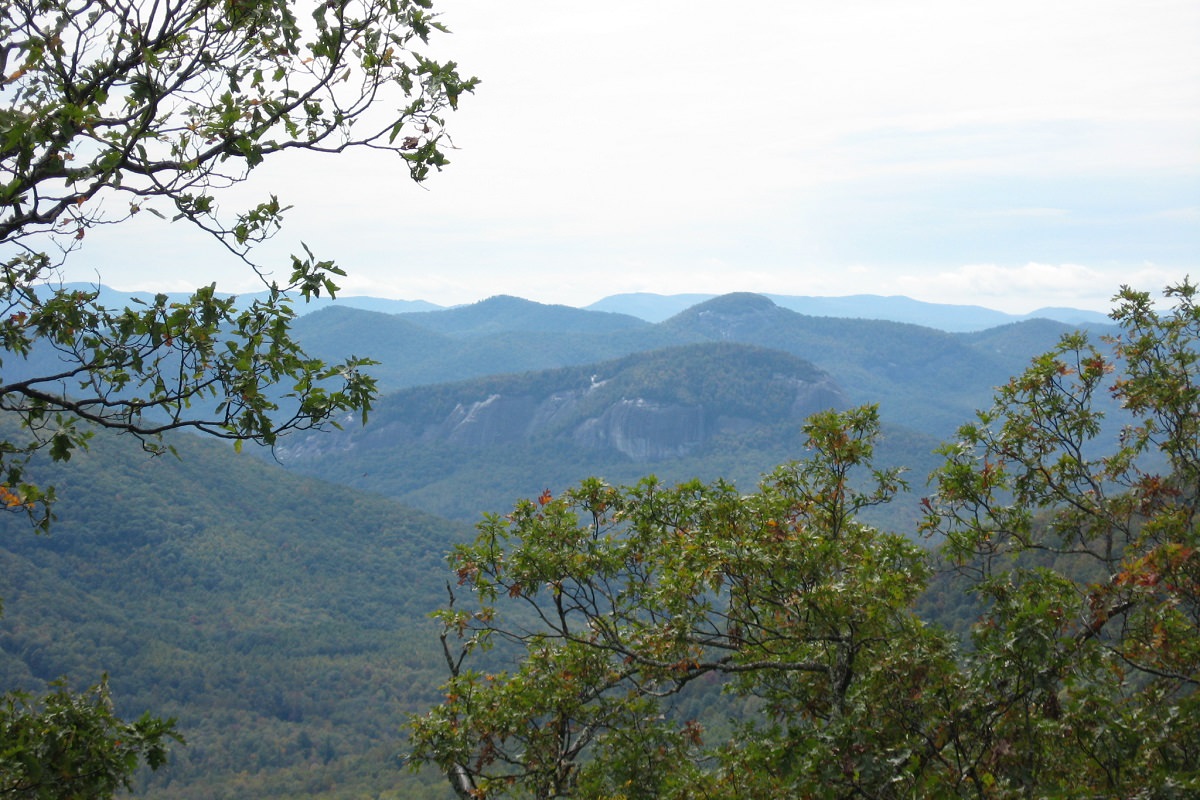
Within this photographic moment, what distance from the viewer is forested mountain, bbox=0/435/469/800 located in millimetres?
67562

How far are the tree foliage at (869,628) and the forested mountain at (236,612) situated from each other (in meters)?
53.4

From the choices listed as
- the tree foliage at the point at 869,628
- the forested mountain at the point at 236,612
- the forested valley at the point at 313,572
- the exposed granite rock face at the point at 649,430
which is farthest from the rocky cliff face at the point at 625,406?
the tree foliage at the point at 869,628

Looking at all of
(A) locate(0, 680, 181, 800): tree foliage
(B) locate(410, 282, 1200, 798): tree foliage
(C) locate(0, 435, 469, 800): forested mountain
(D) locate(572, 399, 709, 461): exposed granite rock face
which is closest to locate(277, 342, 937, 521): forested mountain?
(D) locate(572, 399, 709, 461): exposed granite rock face

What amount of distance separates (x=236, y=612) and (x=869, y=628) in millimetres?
99060

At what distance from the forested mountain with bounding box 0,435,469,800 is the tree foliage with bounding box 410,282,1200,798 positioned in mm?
53412

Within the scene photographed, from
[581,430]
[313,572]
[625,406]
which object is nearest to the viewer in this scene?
[313,572]

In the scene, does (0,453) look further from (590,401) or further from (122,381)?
(590,401)

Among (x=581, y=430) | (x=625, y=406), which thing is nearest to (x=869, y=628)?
(x=625, y=406)

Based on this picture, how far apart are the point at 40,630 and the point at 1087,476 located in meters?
83.9

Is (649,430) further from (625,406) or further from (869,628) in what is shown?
(869,628)

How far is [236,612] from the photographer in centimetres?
9419

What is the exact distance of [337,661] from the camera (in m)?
86.6

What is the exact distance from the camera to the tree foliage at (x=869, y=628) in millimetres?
5738

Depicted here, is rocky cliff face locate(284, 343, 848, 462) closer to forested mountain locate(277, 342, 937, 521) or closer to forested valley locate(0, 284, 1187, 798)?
forested mountain locate(277, 342, 937, 521)
